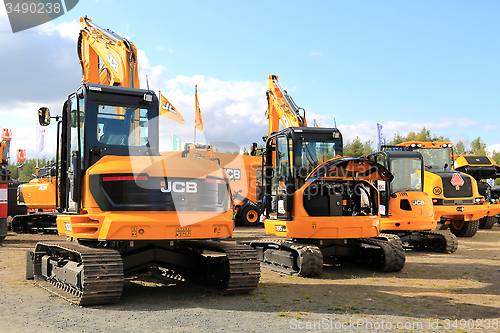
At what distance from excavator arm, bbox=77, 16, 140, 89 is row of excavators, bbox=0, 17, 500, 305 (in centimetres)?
3

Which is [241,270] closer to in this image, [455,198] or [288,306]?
[288,306]

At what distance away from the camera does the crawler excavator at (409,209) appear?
41.0 feet

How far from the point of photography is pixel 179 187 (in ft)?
22.7

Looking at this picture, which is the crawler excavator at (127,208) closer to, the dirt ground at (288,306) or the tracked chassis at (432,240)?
the dirt ground at (288,306)

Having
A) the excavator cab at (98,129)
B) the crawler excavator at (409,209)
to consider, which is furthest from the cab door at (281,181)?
the crawler excavator at (409,209)

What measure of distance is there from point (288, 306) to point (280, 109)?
10926 mm

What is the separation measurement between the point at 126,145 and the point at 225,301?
293cm

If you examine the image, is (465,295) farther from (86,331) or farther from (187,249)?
(86,331)

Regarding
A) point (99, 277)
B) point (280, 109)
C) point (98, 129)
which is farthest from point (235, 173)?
point (99, 277)

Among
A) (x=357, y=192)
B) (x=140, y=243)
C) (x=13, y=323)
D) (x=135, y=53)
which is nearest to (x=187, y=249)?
(x=140, y=243)

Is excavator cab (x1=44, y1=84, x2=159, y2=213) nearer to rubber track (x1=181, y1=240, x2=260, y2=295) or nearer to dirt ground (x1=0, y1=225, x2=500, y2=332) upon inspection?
dirt ground (x1=0, y1=225, x2=500, y2=332)

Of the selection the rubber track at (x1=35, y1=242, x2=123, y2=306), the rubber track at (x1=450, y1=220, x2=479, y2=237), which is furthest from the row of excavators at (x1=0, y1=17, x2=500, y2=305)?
the rubber track at (x1=450, y1=220, x2=479, y2=237)

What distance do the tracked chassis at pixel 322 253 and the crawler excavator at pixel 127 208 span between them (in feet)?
6.87

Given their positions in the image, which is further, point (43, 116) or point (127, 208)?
point (43, 116)
